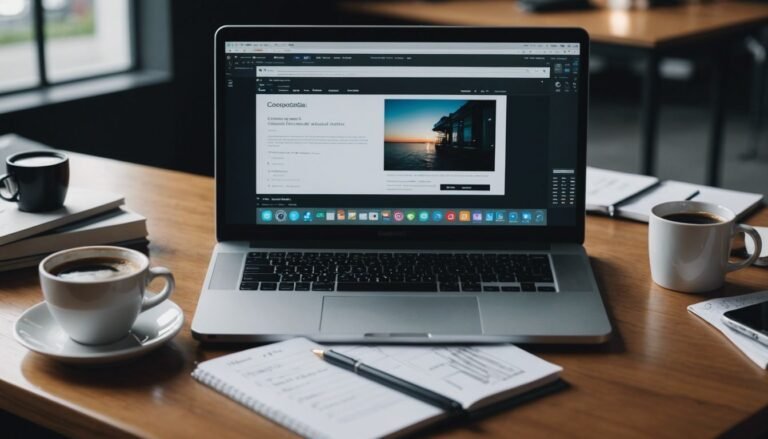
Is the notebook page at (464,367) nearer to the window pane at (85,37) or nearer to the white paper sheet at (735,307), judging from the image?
the white paper sheet at (735,307)

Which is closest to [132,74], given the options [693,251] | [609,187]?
[609,187]

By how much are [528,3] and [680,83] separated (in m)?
2.37

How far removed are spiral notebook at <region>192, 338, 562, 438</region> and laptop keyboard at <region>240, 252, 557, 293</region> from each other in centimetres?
13

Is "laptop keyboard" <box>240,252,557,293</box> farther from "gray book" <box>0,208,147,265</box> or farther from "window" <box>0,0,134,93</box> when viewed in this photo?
"window" <box>0,0,134,93</box>

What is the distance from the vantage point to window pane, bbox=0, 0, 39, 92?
3.00 m

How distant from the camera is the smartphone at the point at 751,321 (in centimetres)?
108

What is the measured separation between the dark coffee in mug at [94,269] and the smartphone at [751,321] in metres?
0.70

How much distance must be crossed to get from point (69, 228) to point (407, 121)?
0.51 m

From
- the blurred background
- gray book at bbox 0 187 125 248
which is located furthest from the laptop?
the blurred background

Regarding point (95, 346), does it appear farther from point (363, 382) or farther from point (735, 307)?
point (735, 307)

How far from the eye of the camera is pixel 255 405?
0.94 meters

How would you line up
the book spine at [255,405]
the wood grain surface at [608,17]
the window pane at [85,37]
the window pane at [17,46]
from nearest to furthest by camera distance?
1. the book spine at [255,405]
2. the window pane at [17,46]
3. the window pane at [85,37]
4. the wood grain surface at [608,17]

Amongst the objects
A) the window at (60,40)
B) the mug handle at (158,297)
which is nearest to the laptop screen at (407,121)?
the mug handle at (158,297)

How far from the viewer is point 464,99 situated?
1.27 metres
